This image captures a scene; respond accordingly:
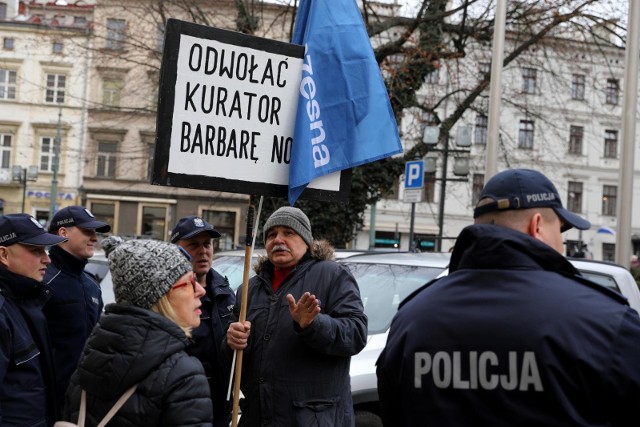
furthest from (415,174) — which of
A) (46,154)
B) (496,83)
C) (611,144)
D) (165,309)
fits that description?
(611,144)

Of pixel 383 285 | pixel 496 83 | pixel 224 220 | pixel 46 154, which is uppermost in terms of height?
pixel 46 154

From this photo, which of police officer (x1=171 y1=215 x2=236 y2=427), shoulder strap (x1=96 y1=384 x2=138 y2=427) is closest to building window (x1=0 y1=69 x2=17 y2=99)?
police officer (x1=171 y1=215 x2=236 y2=427)

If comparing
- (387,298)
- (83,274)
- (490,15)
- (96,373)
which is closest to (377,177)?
(490,15)

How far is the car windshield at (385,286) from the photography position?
5938mm

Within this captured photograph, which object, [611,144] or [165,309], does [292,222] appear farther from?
[611,144]

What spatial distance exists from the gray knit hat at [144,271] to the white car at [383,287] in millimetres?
2835

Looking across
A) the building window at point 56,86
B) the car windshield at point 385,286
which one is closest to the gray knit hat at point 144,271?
the car windshield at point 385,286

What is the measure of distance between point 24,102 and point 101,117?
6.73m

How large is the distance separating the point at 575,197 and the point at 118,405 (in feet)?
160

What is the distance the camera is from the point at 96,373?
2.58m

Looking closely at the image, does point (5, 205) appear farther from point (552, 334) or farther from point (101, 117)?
point (552, 334)

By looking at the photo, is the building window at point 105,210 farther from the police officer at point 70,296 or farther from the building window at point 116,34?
the police officer at point 70,296

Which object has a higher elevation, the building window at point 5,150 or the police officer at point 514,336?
the building window at point 5,150

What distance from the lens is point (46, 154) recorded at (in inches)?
1858
